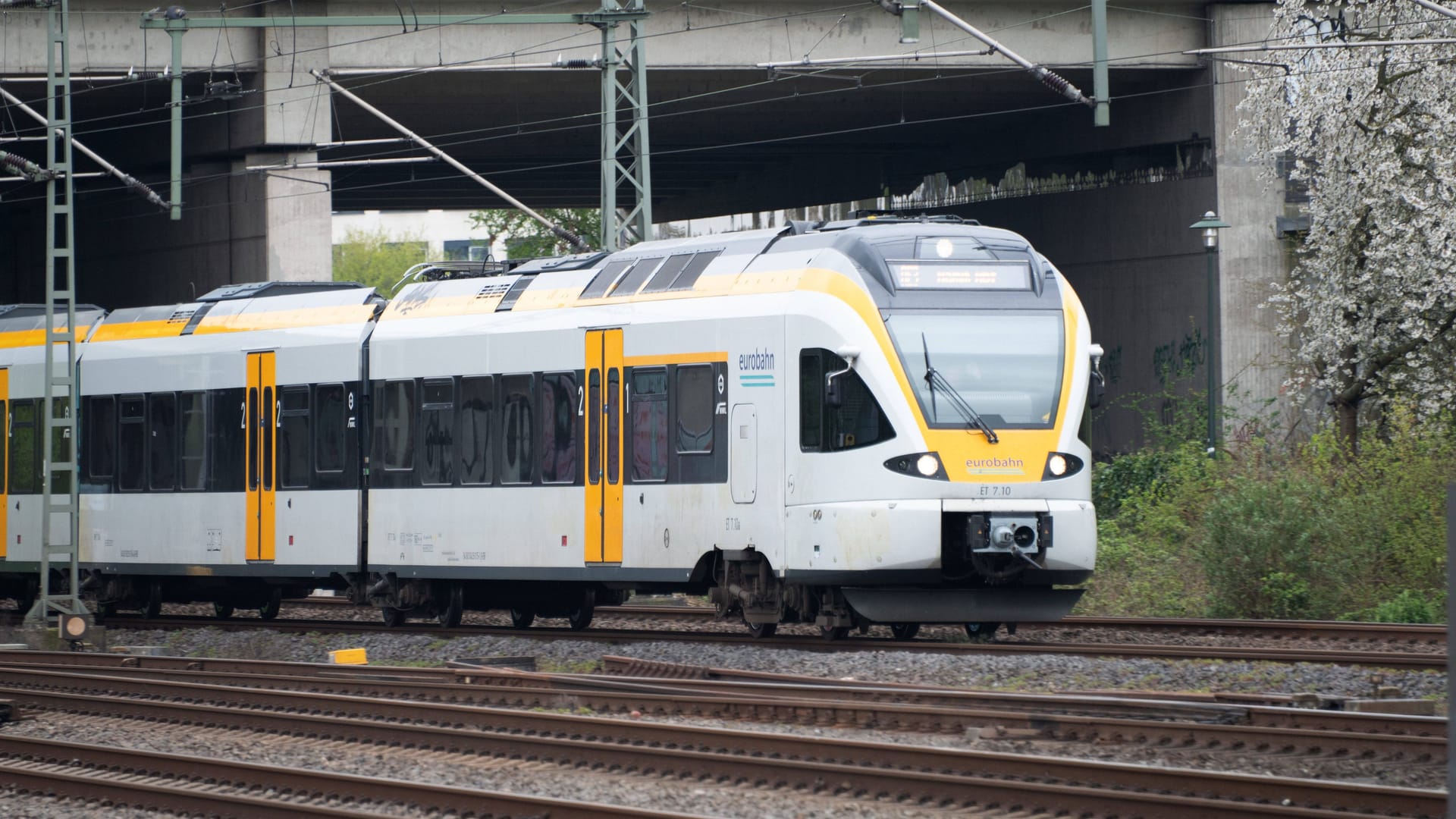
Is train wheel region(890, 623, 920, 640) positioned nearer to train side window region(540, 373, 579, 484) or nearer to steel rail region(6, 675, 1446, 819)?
train side window region(540, 373, 579, 484)

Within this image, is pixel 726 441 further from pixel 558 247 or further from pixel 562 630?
pixel 558 247

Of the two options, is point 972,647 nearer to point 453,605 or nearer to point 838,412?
point 838,412

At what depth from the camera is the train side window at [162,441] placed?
21656mm

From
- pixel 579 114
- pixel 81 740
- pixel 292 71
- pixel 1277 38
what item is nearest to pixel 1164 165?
pixel 1277 38

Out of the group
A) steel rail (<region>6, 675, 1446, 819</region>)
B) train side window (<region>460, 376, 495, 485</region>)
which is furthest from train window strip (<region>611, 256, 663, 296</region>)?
steel rail (<region>6, 675, 1446, 819</region>)

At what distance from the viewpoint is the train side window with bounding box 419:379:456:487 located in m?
18.9

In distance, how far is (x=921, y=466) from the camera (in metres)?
14.9

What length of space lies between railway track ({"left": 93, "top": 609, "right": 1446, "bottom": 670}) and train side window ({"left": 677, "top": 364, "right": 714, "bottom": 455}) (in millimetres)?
1734

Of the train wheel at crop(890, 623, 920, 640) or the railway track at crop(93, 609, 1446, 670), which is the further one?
the train wheel at crop(890, 623, 920, 640)

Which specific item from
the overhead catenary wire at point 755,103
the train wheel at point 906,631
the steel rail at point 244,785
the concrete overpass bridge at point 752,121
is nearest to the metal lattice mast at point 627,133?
the concrete overpass bridge at point 752,121

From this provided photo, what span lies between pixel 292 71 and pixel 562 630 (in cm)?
1396

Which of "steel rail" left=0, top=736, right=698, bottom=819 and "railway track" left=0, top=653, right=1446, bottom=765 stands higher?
"railway track" left=0, top=653, right=1446, bottom=765

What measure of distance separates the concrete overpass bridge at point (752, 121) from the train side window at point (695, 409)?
8.63 meters

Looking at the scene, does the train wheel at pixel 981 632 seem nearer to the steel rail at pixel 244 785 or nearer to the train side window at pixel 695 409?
the train side window at pixel 695 409
